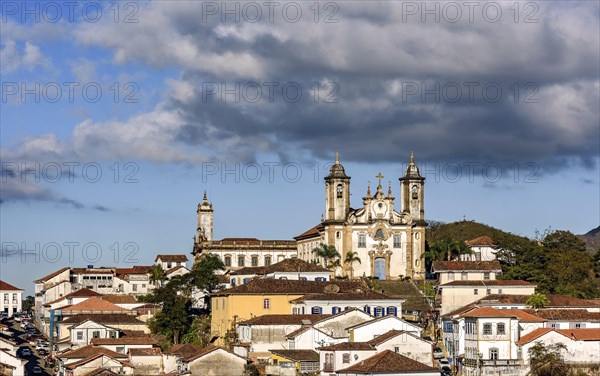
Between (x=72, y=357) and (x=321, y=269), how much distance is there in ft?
91.1

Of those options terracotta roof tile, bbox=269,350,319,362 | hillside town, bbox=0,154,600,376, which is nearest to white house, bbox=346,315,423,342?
hillside town, bbox=0,154,600,376

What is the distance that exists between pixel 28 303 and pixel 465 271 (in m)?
72.7

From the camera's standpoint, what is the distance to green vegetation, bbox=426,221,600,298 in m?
97.4

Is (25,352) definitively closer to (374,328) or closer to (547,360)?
(374,328)

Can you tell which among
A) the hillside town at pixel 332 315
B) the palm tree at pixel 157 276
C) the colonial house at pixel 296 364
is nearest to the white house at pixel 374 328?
the hillside town at pixel 332 315

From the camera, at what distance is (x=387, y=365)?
6956 centimetres

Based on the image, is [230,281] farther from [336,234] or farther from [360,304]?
[360,304]

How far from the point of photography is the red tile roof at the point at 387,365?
227 feet

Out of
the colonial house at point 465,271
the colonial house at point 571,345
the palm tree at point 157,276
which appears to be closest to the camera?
the colonial house at point 571,345

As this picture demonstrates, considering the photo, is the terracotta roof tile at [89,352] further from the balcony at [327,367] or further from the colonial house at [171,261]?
the colonial house at [171,261]

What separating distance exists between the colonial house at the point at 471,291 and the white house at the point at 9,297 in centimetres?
6086

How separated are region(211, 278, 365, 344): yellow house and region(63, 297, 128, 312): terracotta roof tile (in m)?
16.0

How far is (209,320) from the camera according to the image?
94562 mm

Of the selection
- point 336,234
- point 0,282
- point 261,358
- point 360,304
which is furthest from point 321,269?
point 0,282
